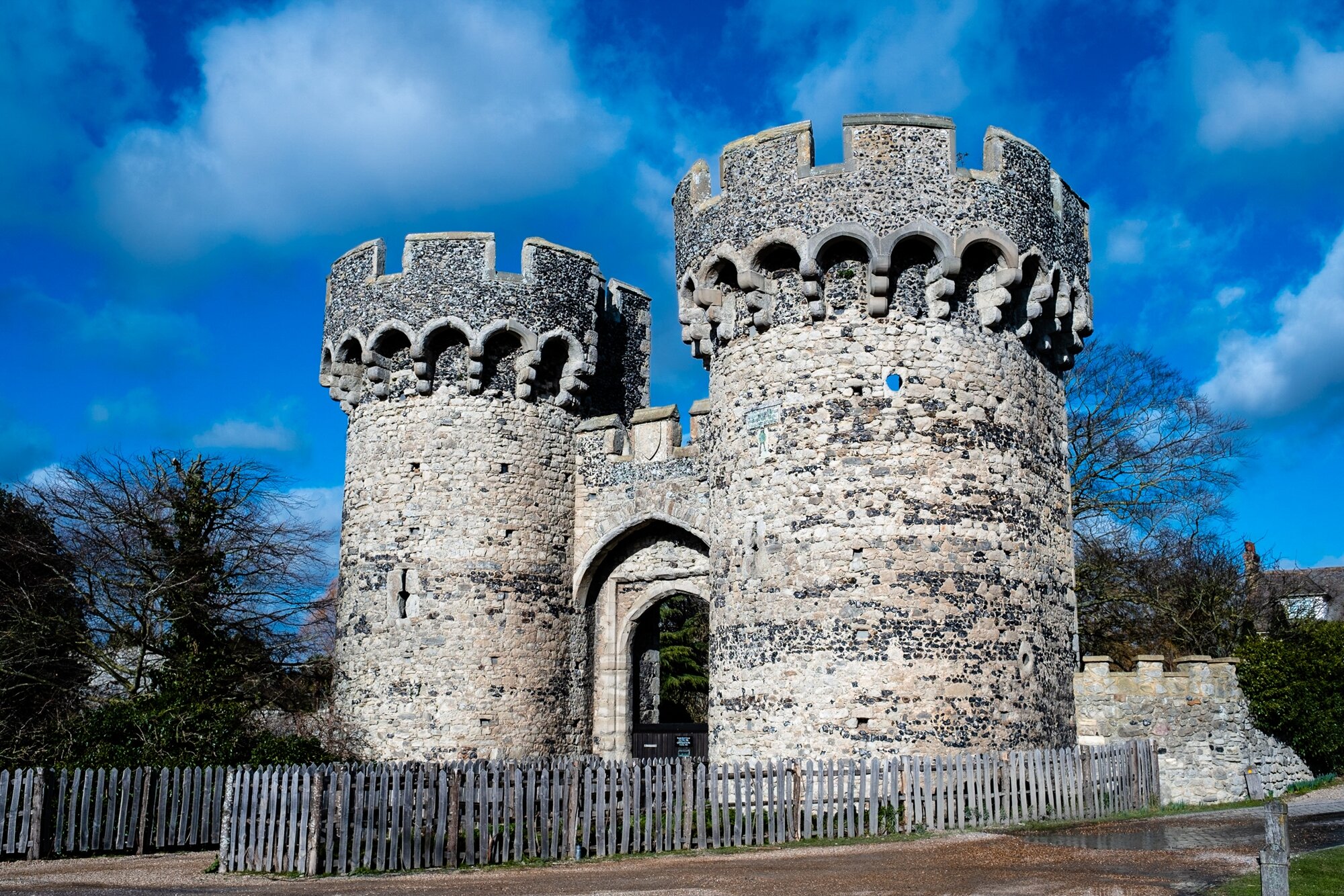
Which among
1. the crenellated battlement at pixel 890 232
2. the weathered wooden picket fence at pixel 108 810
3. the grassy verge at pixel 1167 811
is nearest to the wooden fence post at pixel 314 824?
the weathered wooden picket fence at pixel 108 810

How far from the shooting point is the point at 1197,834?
12.0 meters

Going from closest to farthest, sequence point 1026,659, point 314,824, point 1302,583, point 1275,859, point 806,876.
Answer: point 1275,859 < point 806,876 < point 314,824 < point 1026,659 < point 1302,583

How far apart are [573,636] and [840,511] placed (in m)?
6.02

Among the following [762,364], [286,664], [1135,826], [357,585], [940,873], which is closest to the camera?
[940,873]

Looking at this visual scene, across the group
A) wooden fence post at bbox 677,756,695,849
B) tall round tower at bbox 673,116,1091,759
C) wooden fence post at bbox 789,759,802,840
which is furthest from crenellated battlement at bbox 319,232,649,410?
wooden fence post at bbox 789,759,802,840

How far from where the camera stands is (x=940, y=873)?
9805mm

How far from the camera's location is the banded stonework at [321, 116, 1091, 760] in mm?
14094

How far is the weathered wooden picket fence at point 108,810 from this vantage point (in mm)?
13250

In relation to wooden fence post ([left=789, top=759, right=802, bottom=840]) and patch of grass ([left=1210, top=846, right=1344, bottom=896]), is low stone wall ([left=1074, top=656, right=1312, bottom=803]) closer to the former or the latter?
wooden fence post ([left=789, top=759, right=802, bottom=840])

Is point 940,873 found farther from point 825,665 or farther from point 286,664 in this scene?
point 286,664

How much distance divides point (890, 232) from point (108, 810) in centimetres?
1140

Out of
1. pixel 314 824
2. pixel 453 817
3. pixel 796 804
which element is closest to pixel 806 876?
pixel 796 804

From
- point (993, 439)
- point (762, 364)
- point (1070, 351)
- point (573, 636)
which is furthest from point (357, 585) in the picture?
point (1070, 351)

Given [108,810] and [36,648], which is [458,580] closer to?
[108,810]
